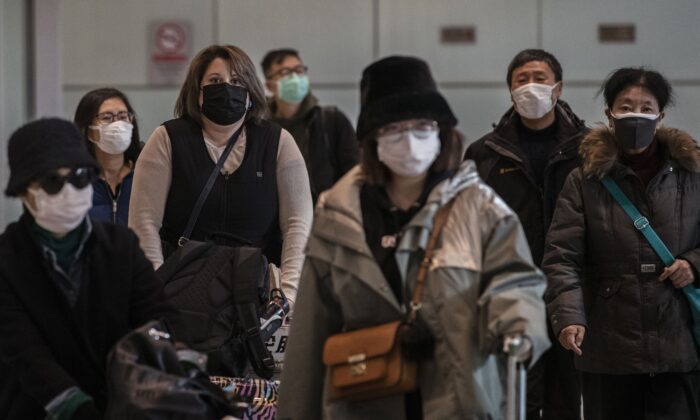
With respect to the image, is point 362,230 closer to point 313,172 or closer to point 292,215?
point 292,215

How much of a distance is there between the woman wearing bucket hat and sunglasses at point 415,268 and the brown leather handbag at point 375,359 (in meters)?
0.03

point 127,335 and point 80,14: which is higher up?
→ point 80,14

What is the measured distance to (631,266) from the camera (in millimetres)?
5805

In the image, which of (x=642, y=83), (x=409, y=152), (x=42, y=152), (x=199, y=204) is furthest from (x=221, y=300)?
(x=642, y=83)

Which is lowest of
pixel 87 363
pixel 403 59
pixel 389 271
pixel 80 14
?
pixel 87 363

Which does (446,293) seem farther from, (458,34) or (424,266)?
(458,34)

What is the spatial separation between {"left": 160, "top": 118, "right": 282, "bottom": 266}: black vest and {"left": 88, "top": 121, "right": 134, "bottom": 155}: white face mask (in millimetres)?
1113

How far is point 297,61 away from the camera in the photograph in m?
8.73

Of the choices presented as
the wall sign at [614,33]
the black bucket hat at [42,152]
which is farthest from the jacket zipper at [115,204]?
the wall sign at [614,33]

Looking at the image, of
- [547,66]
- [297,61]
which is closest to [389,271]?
[547,66]

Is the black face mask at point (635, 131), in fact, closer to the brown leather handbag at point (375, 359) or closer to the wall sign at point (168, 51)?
the brown leather handbag at point (375, 359)

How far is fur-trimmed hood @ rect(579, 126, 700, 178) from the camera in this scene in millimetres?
5852

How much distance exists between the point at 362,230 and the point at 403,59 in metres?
0.59

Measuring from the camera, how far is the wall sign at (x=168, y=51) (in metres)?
11.0
